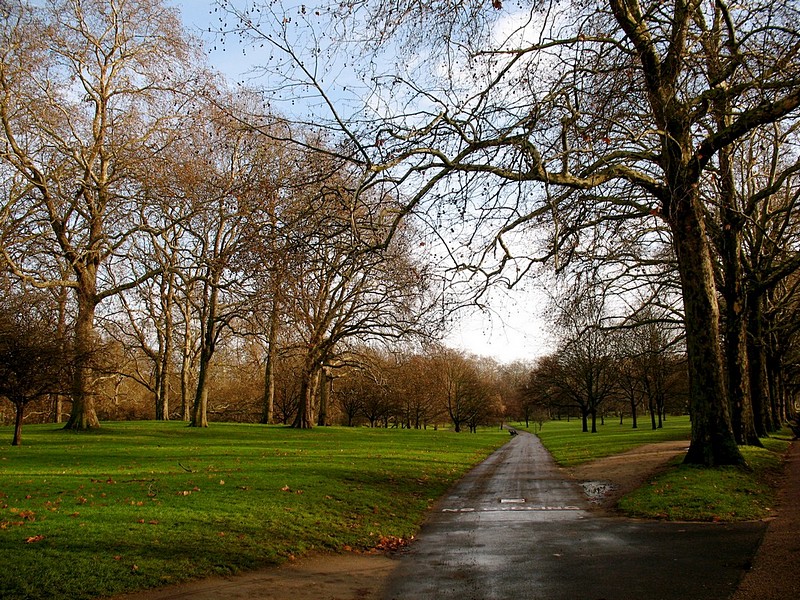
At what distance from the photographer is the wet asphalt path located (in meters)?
5.81

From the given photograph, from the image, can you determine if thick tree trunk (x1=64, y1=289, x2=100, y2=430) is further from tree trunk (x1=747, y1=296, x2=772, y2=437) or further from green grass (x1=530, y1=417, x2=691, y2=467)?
tree trunk (x1=747, y1=296, x2=772, y2=437)

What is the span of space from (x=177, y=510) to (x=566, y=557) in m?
5.75

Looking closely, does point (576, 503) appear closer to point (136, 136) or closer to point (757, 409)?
point (757, 409)

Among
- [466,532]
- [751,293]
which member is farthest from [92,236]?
[751,293]

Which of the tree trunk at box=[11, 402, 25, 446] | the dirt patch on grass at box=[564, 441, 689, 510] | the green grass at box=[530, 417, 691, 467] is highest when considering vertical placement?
the tree trunk at box=[11, 402, 25, 446]

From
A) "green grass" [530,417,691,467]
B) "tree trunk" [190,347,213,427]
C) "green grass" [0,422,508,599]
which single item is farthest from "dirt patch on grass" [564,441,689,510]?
"tree trunk" [190,347,213,427]

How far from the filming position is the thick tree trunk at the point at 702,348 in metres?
→ 12.5

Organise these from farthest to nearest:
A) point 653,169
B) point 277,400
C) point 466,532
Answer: point 277,400 → point 653,169 → point 466,532

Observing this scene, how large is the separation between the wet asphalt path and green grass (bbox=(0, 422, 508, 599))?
1.22 m

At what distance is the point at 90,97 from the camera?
2317 centimetres

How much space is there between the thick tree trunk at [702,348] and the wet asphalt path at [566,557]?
3981 mm

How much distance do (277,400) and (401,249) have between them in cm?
5464

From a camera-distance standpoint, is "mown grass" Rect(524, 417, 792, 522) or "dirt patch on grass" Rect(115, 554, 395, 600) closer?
"dirt patch on grass" Rect(115, 554, 395, 600)

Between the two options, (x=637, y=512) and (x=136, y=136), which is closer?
(x=637, y=512)
